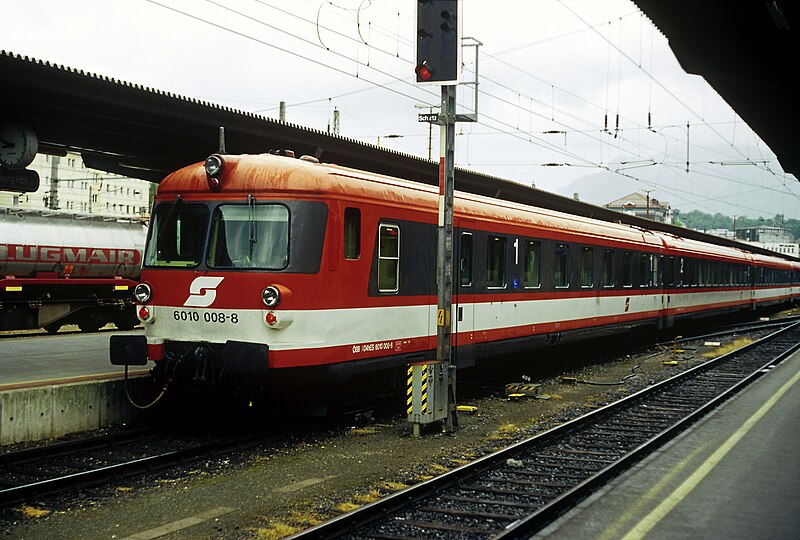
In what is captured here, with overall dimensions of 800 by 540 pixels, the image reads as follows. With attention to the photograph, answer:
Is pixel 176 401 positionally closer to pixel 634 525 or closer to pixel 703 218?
pixel 634 525

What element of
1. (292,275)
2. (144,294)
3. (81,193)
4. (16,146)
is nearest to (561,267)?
(292,275)

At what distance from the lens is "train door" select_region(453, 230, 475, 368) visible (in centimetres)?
1262

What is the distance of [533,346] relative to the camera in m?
15.4

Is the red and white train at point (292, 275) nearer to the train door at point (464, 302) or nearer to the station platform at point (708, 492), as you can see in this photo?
the train door at point (464, 302)

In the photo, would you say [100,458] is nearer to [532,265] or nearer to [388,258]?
[388,258]

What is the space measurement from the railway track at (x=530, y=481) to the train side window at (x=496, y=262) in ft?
9.29

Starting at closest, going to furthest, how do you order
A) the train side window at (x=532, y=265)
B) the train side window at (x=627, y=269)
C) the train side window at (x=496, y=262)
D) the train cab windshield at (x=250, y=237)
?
1. the train cab windshield at (x=250, y=237)
2. the train side window at (x=496, y=262)
3. the train side window at (x=532, y=265)
4. the train side window at (x=627, y=269)

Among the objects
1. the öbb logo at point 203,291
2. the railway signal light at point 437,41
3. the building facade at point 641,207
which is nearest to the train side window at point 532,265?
the railway signal light at point 437,41

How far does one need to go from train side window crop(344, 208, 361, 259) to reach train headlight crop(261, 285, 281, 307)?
3.72ft

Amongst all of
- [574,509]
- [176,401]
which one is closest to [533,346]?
[176,401]

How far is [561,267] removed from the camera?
656 inches

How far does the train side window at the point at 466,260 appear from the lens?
1285cm

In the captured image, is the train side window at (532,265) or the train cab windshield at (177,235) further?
the train side window at (532,265)

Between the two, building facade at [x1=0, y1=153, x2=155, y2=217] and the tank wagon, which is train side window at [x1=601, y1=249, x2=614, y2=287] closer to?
the tank wagon
